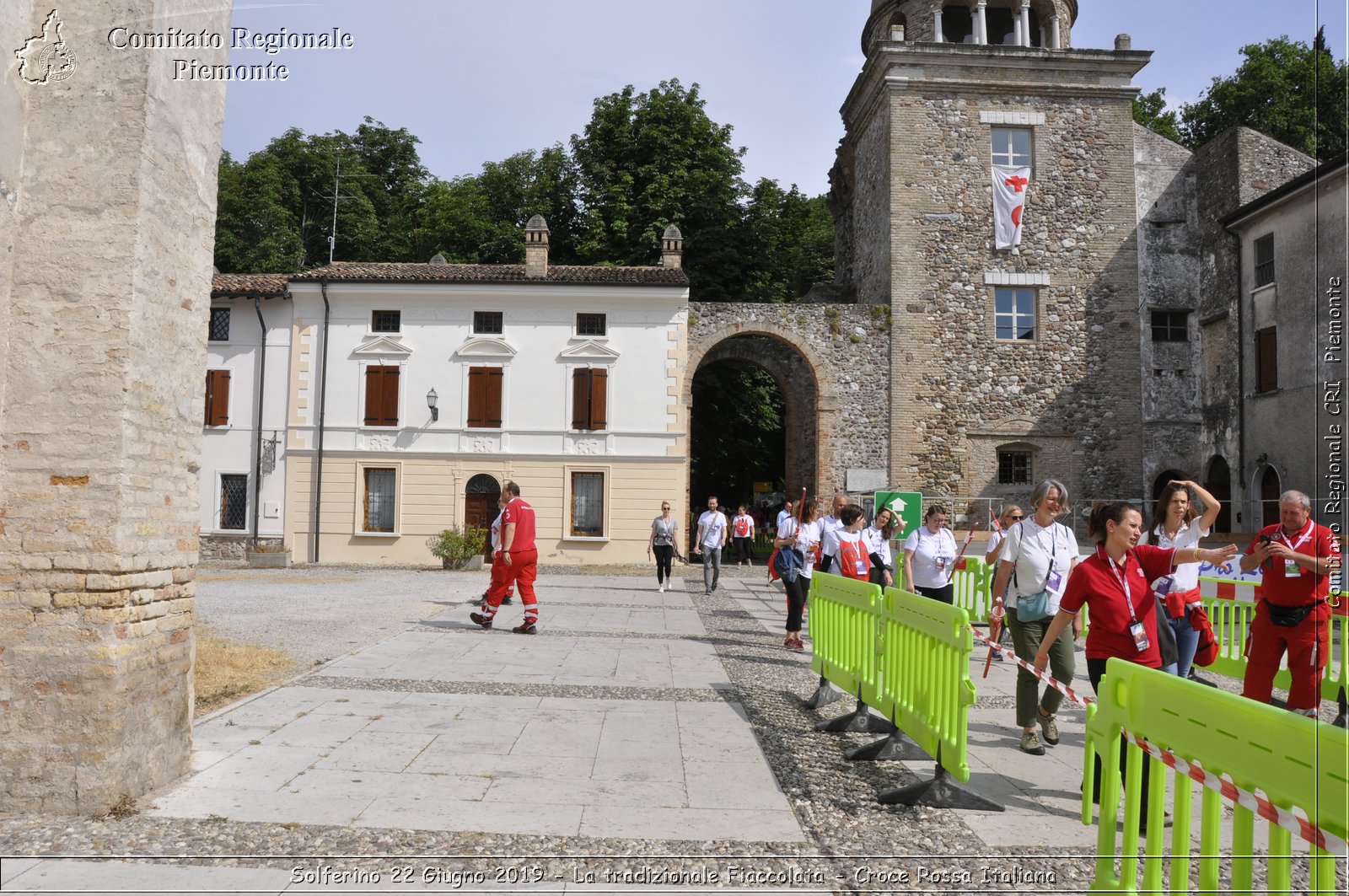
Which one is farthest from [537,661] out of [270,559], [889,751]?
[270,559]

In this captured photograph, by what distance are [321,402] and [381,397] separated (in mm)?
1655

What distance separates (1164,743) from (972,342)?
81.1ft

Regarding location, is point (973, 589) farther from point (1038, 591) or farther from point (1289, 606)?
point (1289, 606)

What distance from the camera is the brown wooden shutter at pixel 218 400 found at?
26.0m

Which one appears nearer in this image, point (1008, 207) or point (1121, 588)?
point (1121, 588)

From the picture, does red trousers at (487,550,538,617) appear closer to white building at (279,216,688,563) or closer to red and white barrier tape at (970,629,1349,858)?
red and white barrier tape at (970,629,1349,858)

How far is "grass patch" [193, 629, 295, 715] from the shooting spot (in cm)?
713

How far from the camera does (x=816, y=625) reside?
26.0 feet

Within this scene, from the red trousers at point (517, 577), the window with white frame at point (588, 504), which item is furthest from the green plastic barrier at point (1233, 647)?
the window with white frame at point (588, 504)

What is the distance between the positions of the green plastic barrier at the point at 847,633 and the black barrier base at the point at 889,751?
31 centimetres

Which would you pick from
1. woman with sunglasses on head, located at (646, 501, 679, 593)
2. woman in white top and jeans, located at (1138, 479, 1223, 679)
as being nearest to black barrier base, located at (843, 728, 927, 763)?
woman in white top and jeans, located at (1138, 479, 1223, 679)

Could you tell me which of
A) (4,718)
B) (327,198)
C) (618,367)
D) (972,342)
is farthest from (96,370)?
(327,198)

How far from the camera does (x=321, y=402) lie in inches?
1017

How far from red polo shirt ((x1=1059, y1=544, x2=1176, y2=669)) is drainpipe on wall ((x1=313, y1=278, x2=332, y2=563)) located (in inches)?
929
